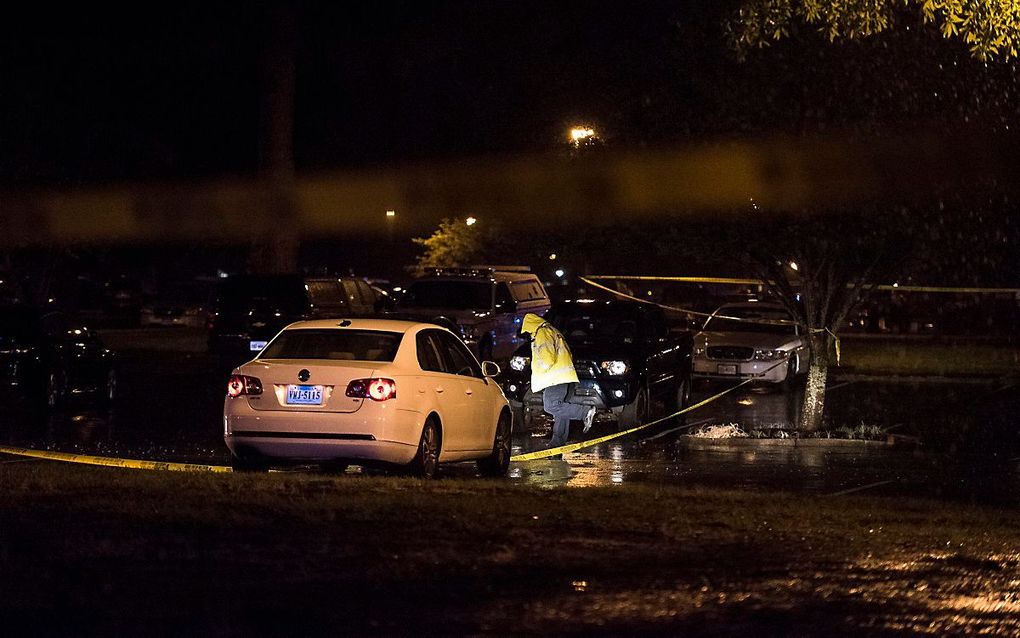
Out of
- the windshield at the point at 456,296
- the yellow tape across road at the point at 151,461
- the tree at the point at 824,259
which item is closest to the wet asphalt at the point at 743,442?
the yellow tape across road at the point at 151,461

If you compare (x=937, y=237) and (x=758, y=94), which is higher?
(x=758, y=94)

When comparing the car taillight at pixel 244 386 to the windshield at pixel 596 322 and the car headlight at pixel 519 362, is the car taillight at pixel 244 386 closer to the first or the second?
the car headlight at pixel 519 362

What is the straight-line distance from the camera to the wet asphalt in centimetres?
A: 1571

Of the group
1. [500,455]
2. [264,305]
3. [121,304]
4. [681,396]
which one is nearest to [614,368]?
[681,396]

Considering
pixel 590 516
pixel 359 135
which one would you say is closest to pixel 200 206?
pixel 359 135

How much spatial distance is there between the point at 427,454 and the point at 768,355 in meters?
16.3

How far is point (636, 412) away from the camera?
68.3 ft

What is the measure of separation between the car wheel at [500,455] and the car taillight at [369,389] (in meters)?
2.45

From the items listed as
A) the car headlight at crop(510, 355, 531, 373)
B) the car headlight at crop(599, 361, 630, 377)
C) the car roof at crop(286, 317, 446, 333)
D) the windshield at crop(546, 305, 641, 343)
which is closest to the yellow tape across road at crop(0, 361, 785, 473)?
the car headlight at crop(599, 361, 630, 377)

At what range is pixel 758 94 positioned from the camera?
61.1 ft

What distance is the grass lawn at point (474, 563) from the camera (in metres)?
7.28

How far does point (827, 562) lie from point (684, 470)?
754 centimetres

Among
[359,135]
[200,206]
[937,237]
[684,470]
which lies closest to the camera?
[684,470]

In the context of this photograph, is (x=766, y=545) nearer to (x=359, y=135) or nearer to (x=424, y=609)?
(x=424, y=609)
